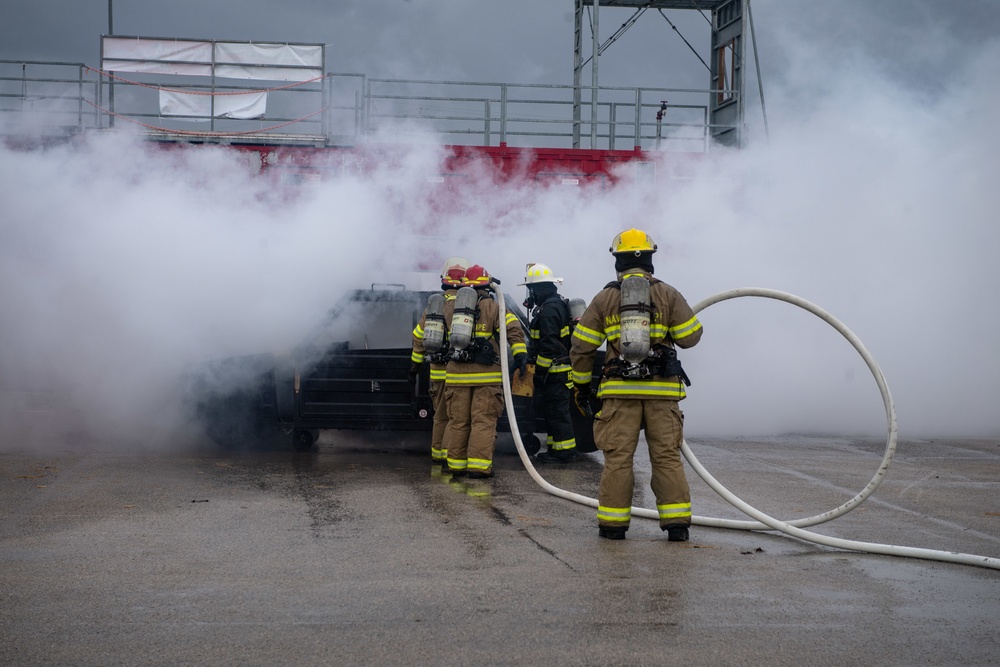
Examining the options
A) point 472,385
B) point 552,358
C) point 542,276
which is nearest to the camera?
point 472,385

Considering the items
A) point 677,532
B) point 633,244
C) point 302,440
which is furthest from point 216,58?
point 677,532

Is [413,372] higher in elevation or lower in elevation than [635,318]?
lower

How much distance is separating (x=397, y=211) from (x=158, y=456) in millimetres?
4587

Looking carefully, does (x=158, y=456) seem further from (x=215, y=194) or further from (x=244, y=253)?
(x=215, y=194)

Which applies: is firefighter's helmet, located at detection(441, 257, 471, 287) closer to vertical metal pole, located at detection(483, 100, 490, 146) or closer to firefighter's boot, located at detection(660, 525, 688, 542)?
firefighter's boot, located at detection(660, 525, 688, 542)

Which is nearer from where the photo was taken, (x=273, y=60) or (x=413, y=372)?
(x=413, y=372)

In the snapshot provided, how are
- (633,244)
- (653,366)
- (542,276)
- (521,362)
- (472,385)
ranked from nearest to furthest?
(653,366)
(633,244)
(472,385)
(521,362)
(542,276)

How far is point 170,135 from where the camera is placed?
57.1 feet

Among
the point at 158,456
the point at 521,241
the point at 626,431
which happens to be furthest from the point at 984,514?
the point at 521,241

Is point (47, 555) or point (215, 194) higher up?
point (215, 194)

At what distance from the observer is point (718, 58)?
2073cm

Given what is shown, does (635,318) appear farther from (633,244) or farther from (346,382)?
(346,382)

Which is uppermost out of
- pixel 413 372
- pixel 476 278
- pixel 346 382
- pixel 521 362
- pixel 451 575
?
pixel 476 278

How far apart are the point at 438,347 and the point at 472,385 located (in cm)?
41
